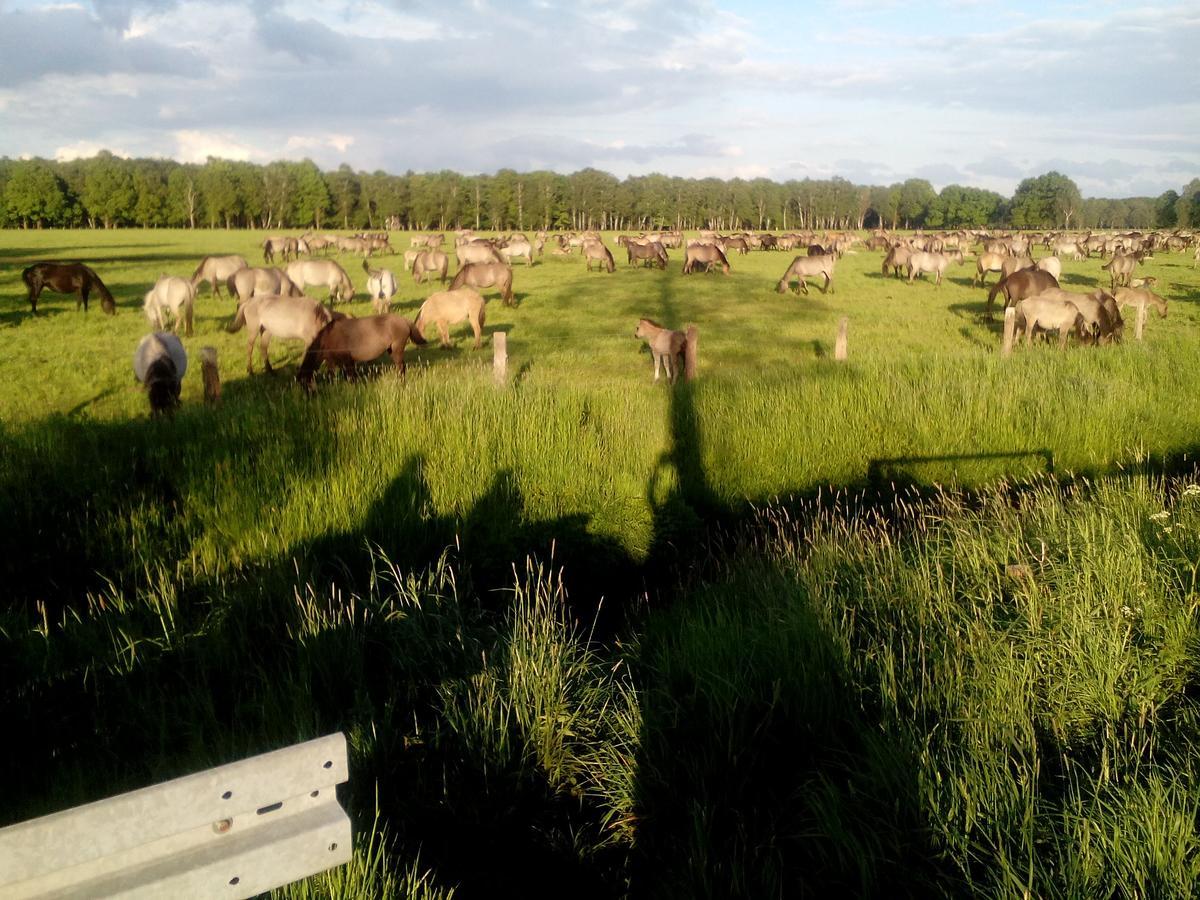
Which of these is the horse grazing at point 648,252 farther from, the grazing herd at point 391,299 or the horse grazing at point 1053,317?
the horse grazing at point 1053,317

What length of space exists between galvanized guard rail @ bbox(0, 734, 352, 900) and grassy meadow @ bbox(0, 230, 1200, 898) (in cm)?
74

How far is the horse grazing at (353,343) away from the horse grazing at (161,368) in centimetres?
171

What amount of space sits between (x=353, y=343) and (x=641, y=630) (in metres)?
8.79

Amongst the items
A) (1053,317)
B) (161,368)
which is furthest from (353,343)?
(1053,317)

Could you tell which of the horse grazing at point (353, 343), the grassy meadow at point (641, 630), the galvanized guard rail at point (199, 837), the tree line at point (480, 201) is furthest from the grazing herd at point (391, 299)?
the tree line at point (480, 201)

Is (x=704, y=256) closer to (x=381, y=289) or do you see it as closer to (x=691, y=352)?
(x=381, y=289)

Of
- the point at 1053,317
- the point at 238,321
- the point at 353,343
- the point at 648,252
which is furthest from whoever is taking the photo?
the point at 648,252

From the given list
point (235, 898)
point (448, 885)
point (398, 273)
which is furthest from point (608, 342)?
point (398, 273)

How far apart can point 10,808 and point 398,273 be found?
3367 cm

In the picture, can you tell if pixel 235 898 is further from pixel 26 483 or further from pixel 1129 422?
pixel 1129 422

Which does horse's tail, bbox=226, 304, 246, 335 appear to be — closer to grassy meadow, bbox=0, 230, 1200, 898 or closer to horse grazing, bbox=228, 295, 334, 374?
horse grazing, bbox=228, 295, 334, 374

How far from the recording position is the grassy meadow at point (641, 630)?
3303 millimetres

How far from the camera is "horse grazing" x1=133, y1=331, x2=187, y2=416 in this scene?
34.3ft

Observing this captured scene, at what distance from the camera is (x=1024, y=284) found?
68.3ft
